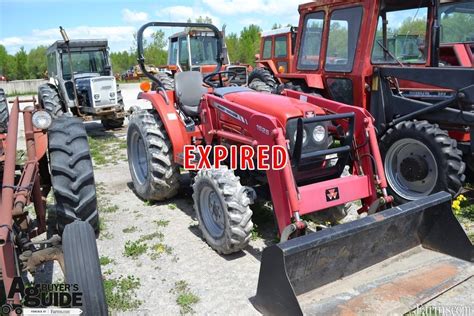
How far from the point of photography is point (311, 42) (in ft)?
21.5

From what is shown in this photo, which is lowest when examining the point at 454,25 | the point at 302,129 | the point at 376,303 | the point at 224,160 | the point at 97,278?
the point at 376,303

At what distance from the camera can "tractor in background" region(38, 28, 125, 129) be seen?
1023 cm

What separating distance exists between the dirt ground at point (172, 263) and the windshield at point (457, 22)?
402cm

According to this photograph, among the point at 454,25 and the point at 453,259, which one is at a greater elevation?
the point at 454,25

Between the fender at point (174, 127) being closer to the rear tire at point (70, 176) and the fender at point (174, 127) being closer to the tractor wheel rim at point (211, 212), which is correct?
the tractor wheel rim at point (211, 212)

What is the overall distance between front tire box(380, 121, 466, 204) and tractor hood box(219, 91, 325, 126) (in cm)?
148

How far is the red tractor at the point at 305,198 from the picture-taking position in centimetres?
298

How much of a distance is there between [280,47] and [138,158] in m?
8.62

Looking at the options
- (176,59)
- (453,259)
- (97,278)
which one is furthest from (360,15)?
(176,59)

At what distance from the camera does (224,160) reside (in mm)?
4348

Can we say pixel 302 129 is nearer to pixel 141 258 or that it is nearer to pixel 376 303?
pixel 376 303

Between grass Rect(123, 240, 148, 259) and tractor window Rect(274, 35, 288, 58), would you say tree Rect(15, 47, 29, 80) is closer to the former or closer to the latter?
tractor window Rect(274, 35, 288, 58)

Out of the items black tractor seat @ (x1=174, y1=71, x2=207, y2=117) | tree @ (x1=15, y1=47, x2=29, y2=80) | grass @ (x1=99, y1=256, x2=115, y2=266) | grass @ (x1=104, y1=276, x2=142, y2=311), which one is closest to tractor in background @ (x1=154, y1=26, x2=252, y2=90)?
black tractor seat @ (x1=174, y1=71, x2=207, y2=117)

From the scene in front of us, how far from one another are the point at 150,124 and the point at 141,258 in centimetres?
176
